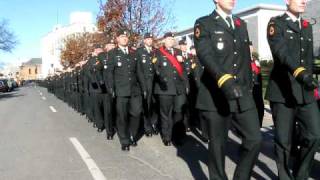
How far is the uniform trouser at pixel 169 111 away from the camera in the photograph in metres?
9.39

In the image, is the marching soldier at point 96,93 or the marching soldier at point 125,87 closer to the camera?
the marching soldier at point 125,87

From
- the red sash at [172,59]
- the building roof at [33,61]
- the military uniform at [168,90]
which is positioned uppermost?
the building roof at [33,61]

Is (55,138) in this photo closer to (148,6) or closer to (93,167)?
(93,167)

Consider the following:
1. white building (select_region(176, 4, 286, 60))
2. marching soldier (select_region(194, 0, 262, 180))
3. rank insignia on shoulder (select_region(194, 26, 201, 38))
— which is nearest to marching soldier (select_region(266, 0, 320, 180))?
marching soldier (select_region(194, 0, 262, 180))

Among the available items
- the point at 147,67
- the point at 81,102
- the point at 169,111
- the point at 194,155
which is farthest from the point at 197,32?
the point at 81,102

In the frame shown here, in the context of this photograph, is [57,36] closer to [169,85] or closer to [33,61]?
[33,61]

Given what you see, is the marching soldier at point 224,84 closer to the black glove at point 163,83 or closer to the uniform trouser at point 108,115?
the black glove at point 163,83

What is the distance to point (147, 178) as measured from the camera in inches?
259

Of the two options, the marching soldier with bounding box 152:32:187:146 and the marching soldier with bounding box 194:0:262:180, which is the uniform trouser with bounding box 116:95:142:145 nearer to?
the marching soldier with bounding box 152:32:187:146

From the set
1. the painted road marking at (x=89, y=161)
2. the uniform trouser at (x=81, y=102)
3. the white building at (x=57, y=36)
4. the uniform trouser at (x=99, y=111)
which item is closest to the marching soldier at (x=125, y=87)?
the painted road marking at (x=89, y=161)

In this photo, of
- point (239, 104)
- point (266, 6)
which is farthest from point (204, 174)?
point (266, 6)

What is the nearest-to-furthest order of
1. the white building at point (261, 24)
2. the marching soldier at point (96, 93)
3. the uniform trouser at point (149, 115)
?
the uniform trouser at point (149, 115)
the marching soldier at point (96, 93)
the white building at point (261, 24)

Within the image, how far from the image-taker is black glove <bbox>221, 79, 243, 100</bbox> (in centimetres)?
435

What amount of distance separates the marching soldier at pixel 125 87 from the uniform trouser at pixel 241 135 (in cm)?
415
